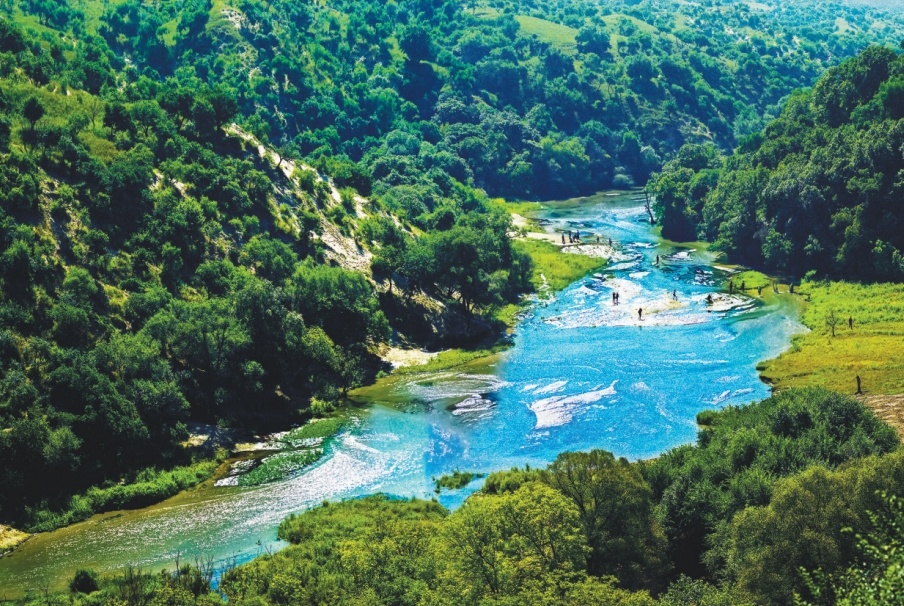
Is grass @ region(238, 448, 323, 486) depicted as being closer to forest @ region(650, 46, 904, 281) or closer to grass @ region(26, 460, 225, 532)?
grass @ region(26, 460, 225, 532)

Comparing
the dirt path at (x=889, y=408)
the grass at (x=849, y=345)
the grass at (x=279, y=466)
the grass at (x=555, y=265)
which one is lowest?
the dirt path at (x=889, y=408)

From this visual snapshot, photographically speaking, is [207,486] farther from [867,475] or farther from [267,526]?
[867,475]

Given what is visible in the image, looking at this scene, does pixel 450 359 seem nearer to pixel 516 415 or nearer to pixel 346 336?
pixel 346 336

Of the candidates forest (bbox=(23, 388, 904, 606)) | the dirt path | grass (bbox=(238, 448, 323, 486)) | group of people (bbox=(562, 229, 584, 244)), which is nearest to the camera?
forest (bbox=(23, 388, 904, 606))

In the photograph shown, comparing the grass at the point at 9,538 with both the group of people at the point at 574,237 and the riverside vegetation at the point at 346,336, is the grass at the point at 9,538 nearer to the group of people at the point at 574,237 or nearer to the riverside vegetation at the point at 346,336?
the riverside vegetation at the point at 346,336

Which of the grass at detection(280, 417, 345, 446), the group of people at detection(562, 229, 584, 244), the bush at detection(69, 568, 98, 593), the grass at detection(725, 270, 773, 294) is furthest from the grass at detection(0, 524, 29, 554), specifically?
the group of people at detection(562, 229, 584, 244)

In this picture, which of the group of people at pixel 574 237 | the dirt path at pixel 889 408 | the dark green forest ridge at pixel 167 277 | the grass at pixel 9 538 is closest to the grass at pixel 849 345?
the dirt path at pixel 889 408
